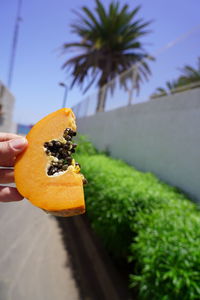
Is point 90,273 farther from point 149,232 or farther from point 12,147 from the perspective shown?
point 12,147

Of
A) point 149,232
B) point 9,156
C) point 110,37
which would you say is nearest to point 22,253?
point 9,156

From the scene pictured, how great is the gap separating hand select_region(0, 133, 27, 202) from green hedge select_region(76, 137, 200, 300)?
3.09 feet

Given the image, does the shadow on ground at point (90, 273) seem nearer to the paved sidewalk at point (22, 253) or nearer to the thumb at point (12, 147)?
the paved sidewalk at point (22, 253)

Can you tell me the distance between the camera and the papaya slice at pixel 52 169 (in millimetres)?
781

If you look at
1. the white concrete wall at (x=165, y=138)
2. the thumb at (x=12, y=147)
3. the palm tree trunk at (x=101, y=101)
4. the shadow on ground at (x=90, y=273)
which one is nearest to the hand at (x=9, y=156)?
the thumb at (x=12, y=147)

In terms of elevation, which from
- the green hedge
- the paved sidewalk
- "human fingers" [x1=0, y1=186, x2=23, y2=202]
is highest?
"human fingers" [x1=0, y1=186, x2=23, y2=202]

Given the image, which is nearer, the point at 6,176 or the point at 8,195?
the point at 8,195

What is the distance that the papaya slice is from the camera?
2.56 ft

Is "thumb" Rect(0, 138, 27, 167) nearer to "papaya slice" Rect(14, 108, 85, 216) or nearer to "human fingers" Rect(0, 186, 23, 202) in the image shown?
"papaya slice" Rect(14, 108, 85, 216)

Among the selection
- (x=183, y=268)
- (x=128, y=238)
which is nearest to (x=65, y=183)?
(x=183, y=268)

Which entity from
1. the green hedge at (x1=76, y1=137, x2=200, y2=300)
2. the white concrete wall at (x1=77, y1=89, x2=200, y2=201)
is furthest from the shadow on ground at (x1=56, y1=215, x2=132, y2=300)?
the white concrete wall at (x1=77, y1=89, x2=200, y2=201)

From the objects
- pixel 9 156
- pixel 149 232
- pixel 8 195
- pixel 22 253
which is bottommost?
pixel 149 232

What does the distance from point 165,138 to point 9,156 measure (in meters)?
3.93

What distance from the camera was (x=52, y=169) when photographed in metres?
0.86
